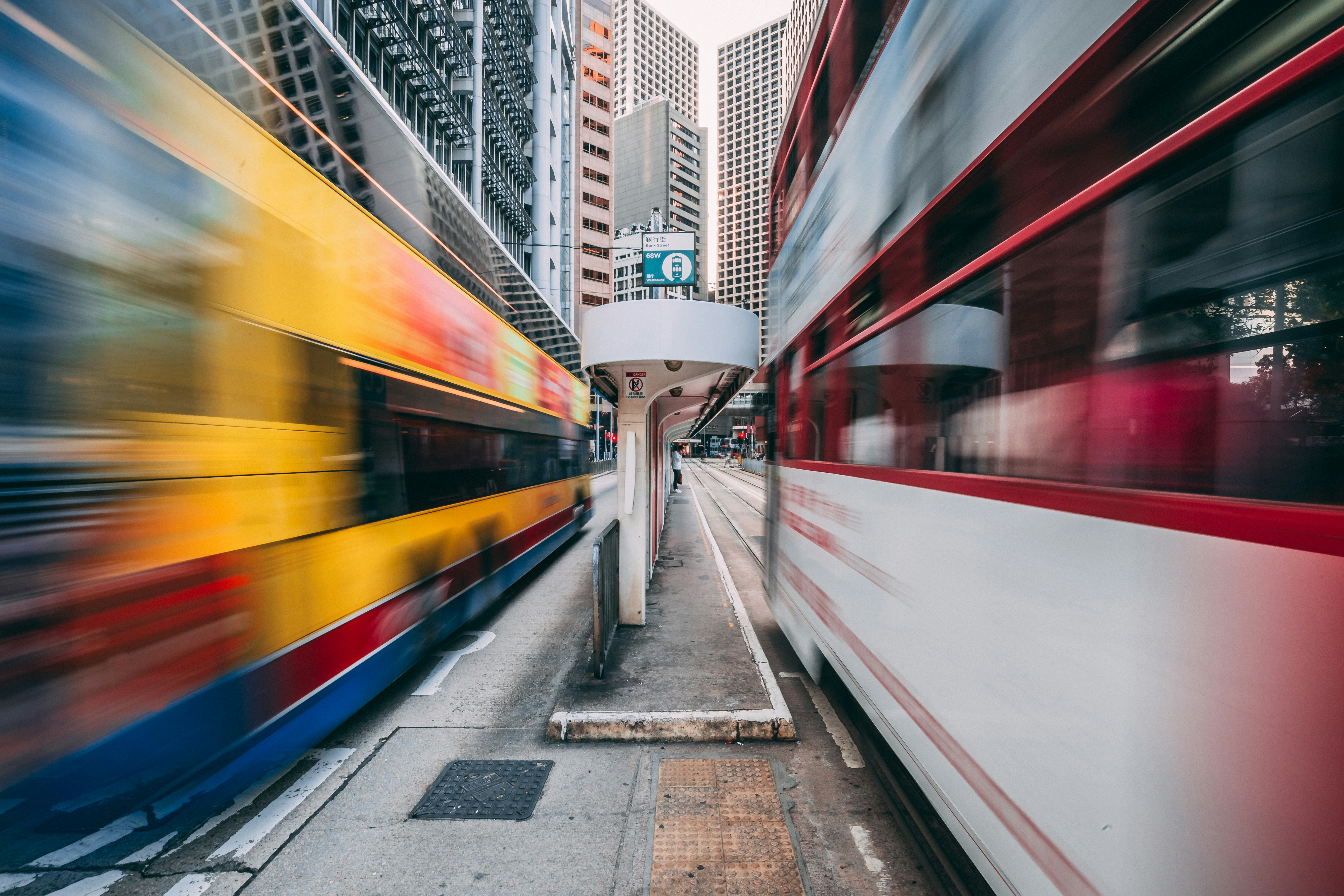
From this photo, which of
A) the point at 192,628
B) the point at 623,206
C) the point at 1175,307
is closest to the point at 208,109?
the point at 192,628

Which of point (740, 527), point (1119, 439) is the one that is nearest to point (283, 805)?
point (1119, 439)

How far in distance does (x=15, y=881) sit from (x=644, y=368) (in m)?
4.94

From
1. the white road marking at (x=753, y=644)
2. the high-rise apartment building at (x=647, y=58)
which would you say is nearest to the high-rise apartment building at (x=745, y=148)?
the high-rise apartment building at (x=647, y=58)

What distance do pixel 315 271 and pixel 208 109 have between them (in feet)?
3.13

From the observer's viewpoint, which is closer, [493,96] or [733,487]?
[493,96]

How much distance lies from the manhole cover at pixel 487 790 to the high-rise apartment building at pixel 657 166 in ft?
327

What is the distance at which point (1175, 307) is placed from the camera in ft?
4.67

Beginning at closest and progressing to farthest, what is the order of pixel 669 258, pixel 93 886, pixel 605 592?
pixel 93 886 → pixel 605 592 → pixel 669 258

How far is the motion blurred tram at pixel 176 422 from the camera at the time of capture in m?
2.16

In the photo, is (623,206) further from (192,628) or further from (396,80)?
(192,628)

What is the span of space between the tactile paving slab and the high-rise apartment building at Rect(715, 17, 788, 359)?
134987mm

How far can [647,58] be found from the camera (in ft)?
457

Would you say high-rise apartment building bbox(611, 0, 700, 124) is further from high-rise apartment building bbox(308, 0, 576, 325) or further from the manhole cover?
the manhole cover

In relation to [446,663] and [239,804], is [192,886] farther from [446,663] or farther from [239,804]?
[446,663]
